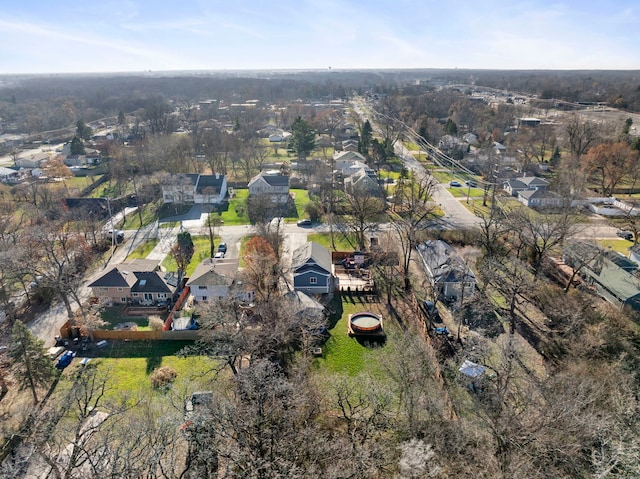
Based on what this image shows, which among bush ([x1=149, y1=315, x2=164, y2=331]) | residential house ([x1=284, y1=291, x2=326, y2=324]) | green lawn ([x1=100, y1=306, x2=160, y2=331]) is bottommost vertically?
green lawn ([x1=100, y1=306, x2=160, y2=331])

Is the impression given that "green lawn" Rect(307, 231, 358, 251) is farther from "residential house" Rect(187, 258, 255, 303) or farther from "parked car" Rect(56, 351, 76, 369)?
"parked car" Rect(56, 351, 76, 369)

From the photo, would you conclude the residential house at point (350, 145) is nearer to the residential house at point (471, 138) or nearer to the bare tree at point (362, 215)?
the residential house at point (471, 138)

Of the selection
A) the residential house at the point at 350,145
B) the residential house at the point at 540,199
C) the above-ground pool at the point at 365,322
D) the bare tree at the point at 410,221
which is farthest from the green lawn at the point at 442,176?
the above-ground pool at the point at 365,322

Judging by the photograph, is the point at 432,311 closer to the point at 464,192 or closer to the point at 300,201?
the point at 300,201

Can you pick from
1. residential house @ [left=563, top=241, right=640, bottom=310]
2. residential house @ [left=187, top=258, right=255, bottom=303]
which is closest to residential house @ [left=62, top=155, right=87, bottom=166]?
residential house @ [left=187, top=258, right=255, bottom=303]

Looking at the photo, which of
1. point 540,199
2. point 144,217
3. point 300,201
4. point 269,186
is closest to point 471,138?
point 540,199
